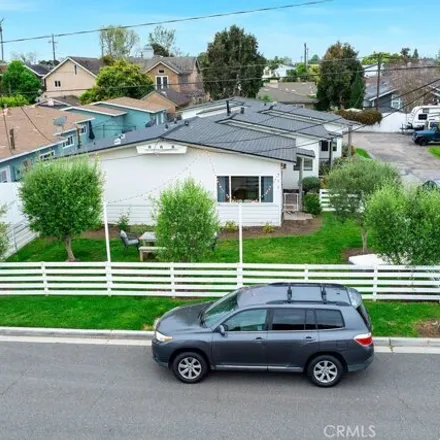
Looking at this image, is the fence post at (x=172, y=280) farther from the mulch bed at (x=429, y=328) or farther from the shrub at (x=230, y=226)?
the shrub at (x=230, y=226)

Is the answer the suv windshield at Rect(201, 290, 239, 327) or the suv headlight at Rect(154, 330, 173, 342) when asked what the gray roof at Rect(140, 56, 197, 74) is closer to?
the suv windshield at Rect(201, 290, 239, 327)

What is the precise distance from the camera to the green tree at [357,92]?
200ft

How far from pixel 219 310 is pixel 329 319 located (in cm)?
208

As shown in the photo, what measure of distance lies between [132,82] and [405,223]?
1862 inches

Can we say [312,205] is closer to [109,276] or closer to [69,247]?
[69,247]

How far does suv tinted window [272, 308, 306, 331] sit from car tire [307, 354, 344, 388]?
25.7 inches

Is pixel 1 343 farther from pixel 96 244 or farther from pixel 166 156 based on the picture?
pixel 166 156

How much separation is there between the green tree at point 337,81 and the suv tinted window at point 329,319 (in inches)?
2144

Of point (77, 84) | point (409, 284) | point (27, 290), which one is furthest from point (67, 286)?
point (77, 84)

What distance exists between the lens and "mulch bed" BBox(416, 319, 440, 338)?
37.0 feet

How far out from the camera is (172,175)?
21.3 metres

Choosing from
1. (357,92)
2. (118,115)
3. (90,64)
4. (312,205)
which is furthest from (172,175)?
(90,64)

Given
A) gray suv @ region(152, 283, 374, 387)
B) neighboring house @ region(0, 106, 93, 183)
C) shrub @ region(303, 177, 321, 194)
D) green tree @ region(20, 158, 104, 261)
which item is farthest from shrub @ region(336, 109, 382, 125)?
gray suv @ region(152, 283, 374, 387)

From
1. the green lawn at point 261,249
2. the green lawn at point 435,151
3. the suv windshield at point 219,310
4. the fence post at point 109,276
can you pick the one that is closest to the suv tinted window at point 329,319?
the suv windshield at point 219,310
